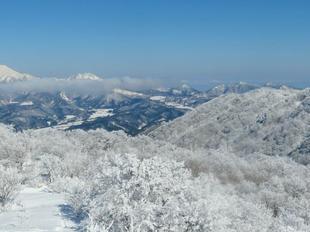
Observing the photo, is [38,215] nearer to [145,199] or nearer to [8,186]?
[8,186]

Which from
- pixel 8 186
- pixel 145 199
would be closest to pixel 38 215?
pixel 8 186

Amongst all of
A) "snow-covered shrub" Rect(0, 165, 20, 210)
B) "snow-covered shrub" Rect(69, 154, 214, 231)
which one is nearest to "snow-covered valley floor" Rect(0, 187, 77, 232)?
"snow-covered shrub" Rect(0, 165, 20, 210)

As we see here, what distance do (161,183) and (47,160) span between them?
2547cm

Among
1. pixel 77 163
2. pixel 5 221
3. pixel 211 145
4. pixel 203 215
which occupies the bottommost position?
pixel 211 145

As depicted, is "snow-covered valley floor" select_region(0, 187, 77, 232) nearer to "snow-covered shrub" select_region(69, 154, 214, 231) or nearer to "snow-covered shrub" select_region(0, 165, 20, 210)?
"snow-covered shrub" select_region(0, 165, 20, 210)

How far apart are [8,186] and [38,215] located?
3.59 m

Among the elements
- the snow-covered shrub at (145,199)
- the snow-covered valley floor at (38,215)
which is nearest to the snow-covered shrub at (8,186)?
the snow-covered valley floor at (38,215)

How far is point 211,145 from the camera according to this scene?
189 meters

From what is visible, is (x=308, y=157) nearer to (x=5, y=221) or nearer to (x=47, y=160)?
(x=47, y=160)

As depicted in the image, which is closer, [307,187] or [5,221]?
[5,221]

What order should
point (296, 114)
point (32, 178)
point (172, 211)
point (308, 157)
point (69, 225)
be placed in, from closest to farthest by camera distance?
point (172, 211), point (69, 225), point (32, 178), point (308, 157), point (296, 114)

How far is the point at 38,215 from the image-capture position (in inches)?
928

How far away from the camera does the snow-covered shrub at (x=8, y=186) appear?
26.0 meters

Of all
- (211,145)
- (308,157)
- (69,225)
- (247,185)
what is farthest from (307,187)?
(211,145)
